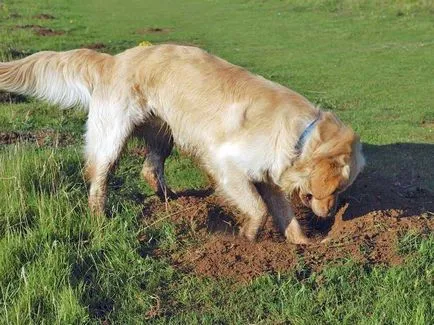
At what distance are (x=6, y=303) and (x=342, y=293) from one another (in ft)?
7.16

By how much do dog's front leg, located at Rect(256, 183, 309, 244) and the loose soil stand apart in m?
0.10

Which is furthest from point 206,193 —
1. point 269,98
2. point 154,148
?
point 269,98

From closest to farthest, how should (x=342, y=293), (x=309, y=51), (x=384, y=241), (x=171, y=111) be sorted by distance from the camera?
(x=342, y=293)
(x=384, y=241)
(x=171, y=111)
(x=309, y=51)

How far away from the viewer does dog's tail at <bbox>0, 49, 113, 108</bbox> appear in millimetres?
6273

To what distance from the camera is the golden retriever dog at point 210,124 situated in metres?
5.43

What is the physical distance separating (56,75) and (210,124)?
1537mm

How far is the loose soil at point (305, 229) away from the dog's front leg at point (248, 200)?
14cm

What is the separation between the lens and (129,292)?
15.6 ft

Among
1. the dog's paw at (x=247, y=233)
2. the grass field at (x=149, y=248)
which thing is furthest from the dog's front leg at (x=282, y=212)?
the grass field at (x=149, y=248)

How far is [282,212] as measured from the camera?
6008 mm

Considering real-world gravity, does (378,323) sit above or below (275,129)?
below

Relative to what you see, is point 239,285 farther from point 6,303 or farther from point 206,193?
point 206,193

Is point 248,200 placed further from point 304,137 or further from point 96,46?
point 96,46

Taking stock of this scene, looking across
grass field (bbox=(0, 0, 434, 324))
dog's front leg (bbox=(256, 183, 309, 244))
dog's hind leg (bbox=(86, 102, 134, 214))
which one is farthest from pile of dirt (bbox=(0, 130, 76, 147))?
dog's front leg (bbox=(256, 183, 309, 244))
